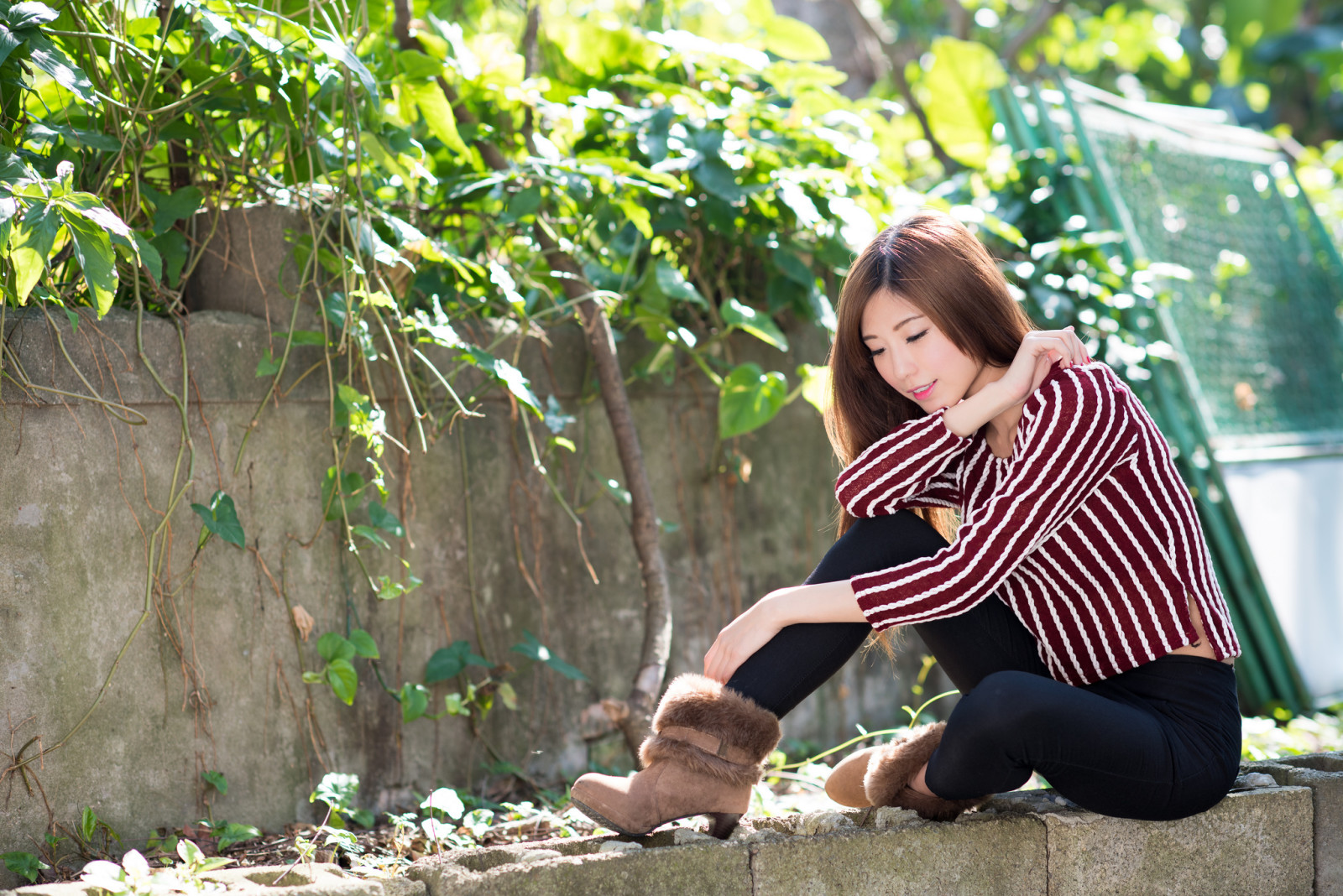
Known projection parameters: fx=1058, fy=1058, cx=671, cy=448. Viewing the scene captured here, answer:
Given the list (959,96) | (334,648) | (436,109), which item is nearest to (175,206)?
(436,109)

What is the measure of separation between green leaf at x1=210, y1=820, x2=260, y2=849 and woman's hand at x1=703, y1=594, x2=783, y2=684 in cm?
82

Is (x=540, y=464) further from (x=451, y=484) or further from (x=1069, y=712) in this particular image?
(x=1069, y=712)

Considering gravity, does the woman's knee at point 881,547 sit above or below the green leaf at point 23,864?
above

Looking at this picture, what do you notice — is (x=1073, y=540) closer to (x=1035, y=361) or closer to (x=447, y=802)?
(x=1035, y=361)

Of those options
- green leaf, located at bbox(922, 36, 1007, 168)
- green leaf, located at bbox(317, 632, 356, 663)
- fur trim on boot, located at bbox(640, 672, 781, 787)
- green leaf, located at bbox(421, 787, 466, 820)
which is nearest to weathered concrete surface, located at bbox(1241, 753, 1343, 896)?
fur trim on boot, located at bbox(640, 672, 781, 787)

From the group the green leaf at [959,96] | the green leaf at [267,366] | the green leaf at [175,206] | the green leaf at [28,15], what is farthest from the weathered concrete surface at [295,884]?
the green leaf at [959,96]

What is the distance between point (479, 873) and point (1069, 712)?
79cm

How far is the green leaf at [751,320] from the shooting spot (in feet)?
7.34

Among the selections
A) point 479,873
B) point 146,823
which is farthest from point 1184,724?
point 146,823

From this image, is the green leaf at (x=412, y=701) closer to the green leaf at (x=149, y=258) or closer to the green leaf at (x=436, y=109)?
the green leaf at (x=149, y=258)

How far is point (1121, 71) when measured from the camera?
924 cm

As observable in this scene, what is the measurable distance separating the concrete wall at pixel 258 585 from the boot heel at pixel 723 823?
0.77 metres

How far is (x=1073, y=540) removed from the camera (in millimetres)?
1545

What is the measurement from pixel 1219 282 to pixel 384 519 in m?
2.83
